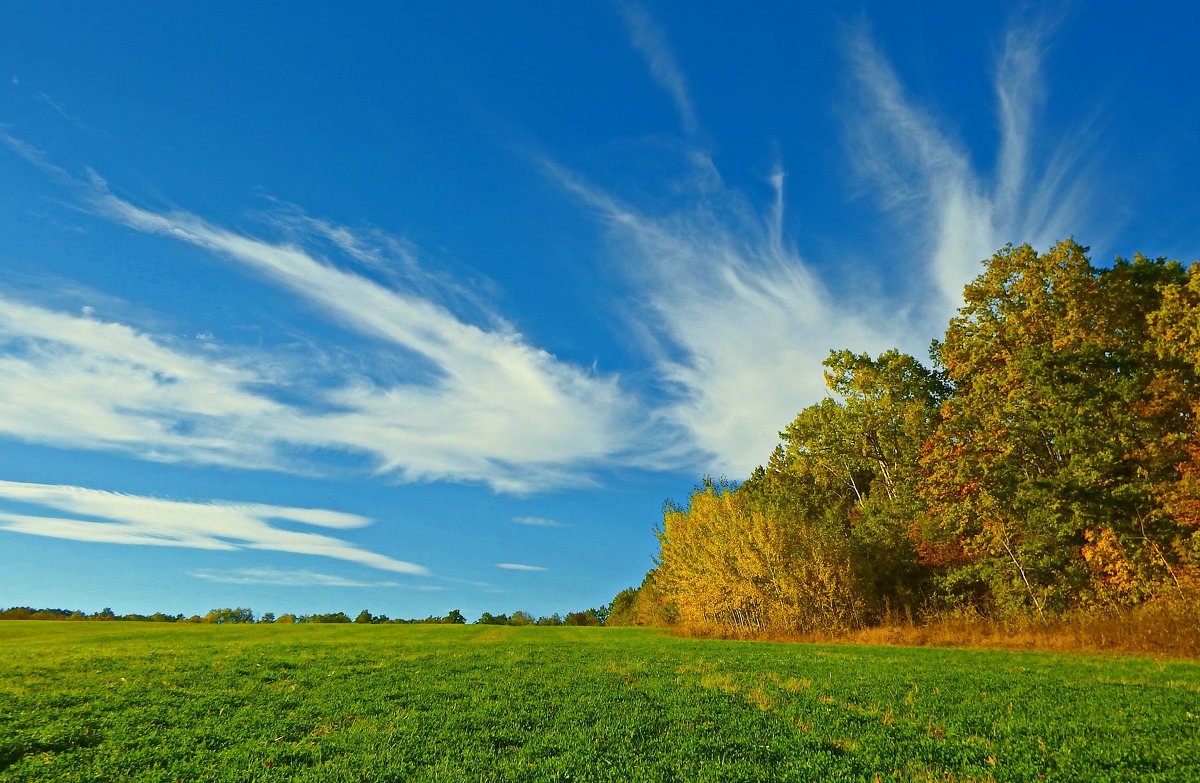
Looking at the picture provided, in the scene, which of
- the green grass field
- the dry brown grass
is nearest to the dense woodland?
the dry brown grass

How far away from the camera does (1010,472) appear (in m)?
38.2

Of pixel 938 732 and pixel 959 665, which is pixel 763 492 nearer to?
pixel 959 665

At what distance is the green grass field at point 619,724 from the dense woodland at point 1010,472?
16.1 metres

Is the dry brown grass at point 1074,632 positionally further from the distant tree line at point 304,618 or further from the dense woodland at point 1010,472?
the distant tree line at point 304,618

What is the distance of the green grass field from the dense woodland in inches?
632

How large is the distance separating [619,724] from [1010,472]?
36.9 meters

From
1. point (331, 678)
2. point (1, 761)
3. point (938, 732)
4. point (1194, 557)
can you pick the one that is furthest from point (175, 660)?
point (1194, 557)

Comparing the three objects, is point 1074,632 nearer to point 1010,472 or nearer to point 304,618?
point 1010,472

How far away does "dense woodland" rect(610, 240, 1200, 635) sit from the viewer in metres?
33.2

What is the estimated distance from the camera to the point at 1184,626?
27.3m

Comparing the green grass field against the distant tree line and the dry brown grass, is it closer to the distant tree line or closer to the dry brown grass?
the dry brown grass

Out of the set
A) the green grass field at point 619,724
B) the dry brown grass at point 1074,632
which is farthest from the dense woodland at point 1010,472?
the green grass field at point 619,724

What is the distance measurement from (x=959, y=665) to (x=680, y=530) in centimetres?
4118

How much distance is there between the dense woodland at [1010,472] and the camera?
109 feet
